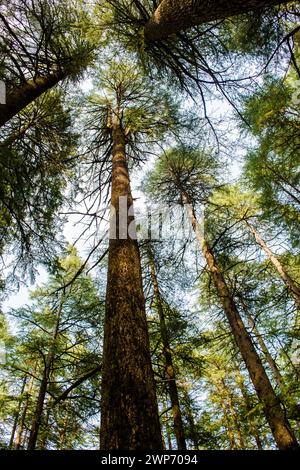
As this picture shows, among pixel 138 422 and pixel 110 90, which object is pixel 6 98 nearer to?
pixel 110 90

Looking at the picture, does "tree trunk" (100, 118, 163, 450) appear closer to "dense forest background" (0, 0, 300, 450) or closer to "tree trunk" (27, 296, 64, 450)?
"dense forest background" (0, 0, 300, 450)

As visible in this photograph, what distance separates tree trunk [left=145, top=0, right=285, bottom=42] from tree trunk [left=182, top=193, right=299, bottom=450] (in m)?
4.63

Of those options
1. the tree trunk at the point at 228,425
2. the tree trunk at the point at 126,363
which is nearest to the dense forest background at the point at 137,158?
the tree trunk at the point at 126,363

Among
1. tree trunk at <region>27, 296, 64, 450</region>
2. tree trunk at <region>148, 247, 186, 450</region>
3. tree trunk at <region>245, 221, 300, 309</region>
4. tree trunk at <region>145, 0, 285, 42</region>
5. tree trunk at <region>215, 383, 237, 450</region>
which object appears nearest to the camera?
tree trunk at <region>145, 0, 285, 42</region>

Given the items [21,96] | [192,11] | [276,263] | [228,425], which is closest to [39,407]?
[21,96]

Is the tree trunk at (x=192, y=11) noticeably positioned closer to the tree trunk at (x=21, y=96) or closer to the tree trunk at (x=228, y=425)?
the tree trunk at (x=21, y=96)

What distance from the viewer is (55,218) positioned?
6730 millimetres

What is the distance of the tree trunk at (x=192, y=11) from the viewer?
3.44 metres

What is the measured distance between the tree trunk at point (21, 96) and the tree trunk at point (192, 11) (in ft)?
7.25

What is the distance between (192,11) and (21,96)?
9.86 ft

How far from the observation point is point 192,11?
12.3 ft

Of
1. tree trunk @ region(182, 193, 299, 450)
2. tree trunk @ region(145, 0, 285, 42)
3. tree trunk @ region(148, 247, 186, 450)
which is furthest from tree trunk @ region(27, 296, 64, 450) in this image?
tree trunk @ region(145, 0, 285, 42)

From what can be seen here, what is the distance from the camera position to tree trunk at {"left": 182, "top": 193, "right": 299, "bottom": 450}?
446 cm

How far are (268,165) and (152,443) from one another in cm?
825
